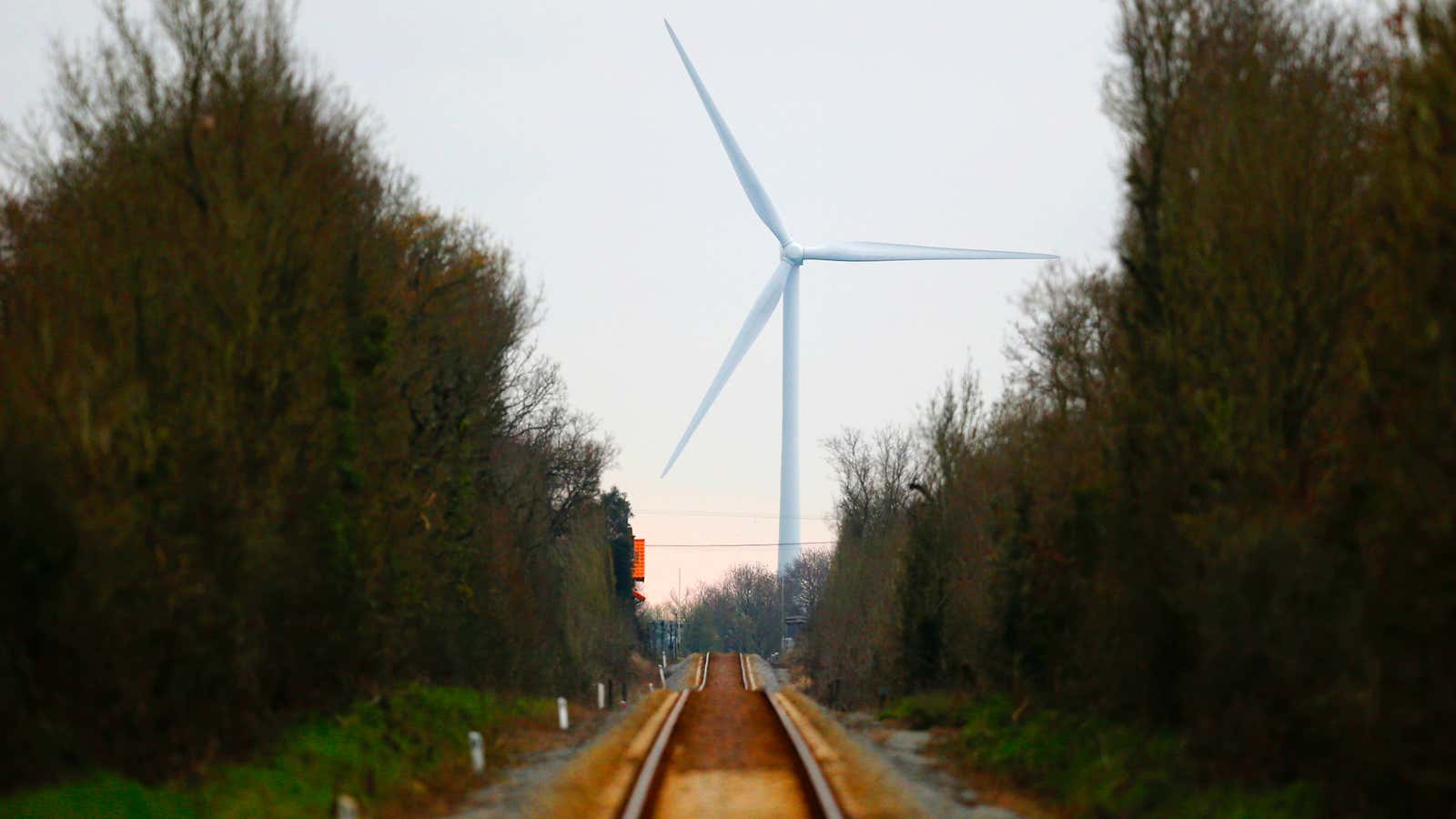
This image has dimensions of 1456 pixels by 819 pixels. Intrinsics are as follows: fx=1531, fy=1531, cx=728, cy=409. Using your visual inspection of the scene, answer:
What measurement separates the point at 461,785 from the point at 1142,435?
395 inches

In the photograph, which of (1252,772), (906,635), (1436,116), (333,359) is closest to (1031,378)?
(906,635)

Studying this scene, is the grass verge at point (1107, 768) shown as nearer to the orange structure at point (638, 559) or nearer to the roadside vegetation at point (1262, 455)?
the roadside vegetation at point (1262, 455)

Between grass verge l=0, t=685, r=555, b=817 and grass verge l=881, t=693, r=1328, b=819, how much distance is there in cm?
793

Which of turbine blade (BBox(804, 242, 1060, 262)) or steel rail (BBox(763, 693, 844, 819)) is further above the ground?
turbine blade (BBox(804, 242, 1060, 262))

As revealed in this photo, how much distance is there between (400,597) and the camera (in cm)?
2788

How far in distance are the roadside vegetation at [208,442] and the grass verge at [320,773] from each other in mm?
89

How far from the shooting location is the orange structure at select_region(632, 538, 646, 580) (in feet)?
366

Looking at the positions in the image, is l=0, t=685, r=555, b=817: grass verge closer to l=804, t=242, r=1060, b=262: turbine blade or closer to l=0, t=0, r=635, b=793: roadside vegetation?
l=0, t=0, r=635, b=793: roadside vegetation

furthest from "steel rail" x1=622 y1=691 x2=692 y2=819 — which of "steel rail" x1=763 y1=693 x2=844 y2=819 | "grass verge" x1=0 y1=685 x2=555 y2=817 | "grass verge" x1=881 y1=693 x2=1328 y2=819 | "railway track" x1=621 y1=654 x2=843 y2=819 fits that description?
"grass verge" x1=881 y1=693 x2=1328 y2=819

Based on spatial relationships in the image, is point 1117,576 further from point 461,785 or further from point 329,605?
point 329,605

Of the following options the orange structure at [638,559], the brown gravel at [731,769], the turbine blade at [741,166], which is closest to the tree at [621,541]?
the orange structure at [638,559]

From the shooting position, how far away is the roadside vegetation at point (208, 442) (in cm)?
1441

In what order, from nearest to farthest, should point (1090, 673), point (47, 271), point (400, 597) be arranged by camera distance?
point (47, 271) → point (1090, 673) → point (400, 597)

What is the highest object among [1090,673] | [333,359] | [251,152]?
[251,152]
